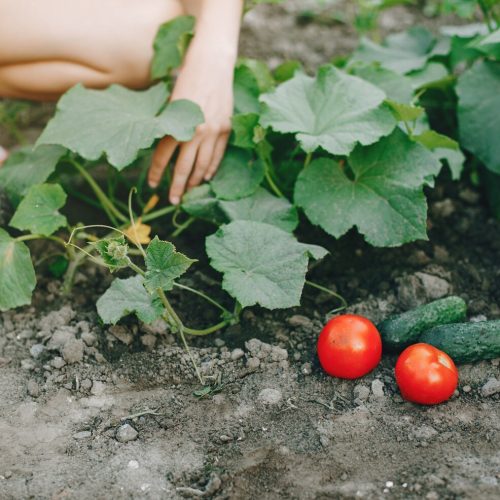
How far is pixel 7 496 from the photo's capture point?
6.23 feet

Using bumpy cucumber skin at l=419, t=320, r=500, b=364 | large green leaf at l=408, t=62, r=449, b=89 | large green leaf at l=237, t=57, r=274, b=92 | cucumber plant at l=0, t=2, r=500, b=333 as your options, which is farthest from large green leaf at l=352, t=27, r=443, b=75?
bumpy cucumber skin at l=419, t=320, r=500, b=364

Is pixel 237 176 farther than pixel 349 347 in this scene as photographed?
Yes

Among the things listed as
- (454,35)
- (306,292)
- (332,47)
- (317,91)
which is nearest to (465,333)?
(306,292)

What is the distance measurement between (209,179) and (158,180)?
0.19m

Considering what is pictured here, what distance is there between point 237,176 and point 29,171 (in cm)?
77

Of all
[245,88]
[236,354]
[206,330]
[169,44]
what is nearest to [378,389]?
[236,354]

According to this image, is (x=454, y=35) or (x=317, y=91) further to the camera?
(x=454, y=35)

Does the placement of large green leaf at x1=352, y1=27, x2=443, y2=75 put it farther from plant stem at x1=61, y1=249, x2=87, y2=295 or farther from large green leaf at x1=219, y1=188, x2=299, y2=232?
plant stem at x1=61, y1=249, x2=87, y2=295

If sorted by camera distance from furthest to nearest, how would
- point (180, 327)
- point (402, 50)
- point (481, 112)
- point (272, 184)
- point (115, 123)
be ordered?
1. point (402, 50)
2. point (481, 112)
3. point (272, 184)
4. point (115, 123)
5. point (180, 327)

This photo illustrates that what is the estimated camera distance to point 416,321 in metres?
2.32

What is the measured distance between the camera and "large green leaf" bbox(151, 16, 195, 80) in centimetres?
285

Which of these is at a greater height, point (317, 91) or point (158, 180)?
point (317, 91)

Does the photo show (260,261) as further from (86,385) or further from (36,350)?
(36,350)

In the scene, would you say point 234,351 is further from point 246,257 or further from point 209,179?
point 209,179
